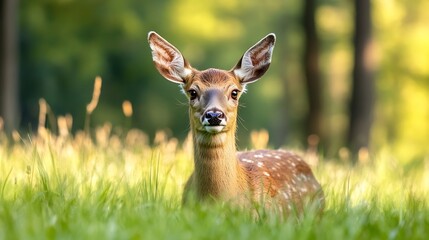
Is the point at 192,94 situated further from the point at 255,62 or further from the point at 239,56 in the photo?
the point at 239,56

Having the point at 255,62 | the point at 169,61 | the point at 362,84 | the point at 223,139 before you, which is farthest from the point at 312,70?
the point at 223,139

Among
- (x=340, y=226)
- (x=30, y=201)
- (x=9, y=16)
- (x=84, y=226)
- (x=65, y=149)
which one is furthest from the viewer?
(x=9, y=16)

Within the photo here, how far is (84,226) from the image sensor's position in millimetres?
4781

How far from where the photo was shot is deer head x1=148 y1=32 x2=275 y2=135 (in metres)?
6.23

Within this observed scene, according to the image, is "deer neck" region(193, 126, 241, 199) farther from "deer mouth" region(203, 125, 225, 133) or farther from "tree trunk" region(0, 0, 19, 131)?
"tree trunk" region(0, 0, 19, 131)

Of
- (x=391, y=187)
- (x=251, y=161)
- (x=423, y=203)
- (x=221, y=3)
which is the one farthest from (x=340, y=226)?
(x=221, y=3)

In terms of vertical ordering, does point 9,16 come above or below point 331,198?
above

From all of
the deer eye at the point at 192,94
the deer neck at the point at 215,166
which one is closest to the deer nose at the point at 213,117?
the deer neck at the point at 215,166

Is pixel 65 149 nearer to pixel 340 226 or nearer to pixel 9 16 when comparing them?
pixel 340 226

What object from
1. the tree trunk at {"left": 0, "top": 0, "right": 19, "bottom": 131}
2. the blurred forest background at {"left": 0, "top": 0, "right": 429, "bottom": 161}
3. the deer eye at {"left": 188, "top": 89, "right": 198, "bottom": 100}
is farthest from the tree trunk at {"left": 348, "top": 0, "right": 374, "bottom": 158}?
the deer eye at {"left": 188, "top": 89, "right": 198, "bottom": 100}

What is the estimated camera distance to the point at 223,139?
20.8 ft

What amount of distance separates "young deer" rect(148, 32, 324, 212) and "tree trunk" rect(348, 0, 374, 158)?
9.92 m

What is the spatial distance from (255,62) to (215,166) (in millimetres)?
994

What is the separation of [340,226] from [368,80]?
463 inches
